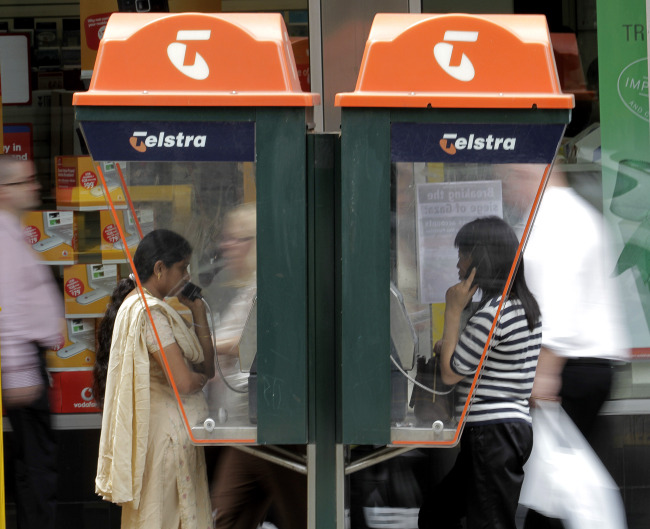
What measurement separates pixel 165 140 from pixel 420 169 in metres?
0.66

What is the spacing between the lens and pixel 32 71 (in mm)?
5020

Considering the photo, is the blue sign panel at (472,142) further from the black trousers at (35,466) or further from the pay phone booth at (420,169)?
the black trousers at (35,466)

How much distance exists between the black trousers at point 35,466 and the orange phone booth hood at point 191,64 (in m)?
1.75

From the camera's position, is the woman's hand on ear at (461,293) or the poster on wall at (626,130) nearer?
the woman's hand on ear at (461,293)

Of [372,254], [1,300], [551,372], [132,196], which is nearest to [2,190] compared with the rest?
[1,300]

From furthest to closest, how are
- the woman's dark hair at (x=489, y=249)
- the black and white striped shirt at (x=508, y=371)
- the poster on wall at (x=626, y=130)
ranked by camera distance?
the poster on wall at (x=626, y=130), the black and white striped shirt at (x=508, y=371), the woman's dark hair at (x=489, y=249)

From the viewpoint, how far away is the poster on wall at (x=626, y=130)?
440cm

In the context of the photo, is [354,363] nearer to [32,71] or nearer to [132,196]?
[132,196]

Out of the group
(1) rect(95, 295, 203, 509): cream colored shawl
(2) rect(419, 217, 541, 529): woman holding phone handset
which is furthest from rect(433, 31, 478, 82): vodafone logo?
(1) rect(95, 295, 203, 509): cream colored shawl

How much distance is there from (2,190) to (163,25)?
1641mm

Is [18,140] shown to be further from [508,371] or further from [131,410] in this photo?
[508,371]

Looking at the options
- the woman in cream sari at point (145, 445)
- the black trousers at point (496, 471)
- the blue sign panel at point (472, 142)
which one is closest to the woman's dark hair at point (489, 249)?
the blue sign panel at point (472, 142)

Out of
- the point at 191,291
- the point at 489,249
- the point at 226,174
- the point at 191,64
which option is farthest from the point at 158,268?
the point at 489,249

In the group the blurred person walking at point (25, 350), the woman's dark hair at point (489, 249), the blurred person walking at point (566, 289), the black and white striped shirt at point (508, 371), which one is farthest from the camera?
the blurred person walking at point (25, 350)
